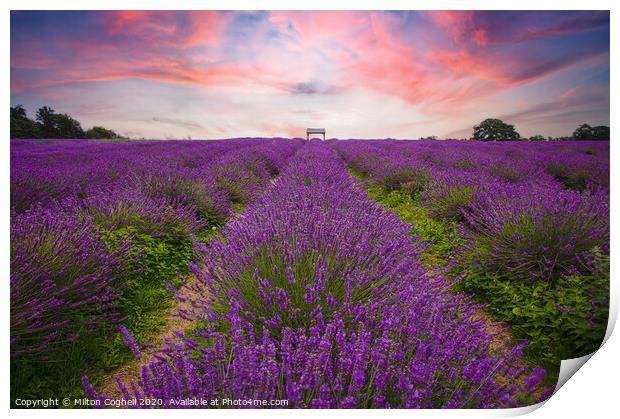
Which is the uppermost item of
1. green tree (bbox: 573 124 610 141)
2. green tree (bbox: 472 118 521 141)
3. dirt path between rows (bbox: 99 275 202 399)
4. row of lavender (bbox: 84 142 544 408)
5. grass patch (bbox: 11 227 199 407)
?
green tree (bbox: 472 118 521 141)

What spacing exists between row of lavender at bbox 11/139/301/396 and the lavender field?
16 mm

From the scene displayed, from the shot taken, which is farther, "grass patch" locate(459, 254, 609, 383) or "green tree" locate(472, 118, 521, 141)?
"green tree" locate(472, 118, 521, 141)

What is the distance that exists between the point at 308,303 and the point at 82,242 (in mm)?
1608

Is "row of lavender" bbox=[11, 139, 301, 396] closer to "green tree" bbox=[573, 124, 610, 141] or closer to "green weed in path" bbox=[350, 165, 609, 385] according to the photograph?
"green weed in path" bbox=[350, 165, 609, 385]

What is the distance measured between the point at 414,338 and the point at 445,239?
258 centimetres

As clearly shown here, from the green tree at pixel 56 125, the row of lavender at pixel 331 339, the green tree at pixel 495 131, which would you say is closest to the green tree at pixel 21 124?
the green tree at pixel 56 125

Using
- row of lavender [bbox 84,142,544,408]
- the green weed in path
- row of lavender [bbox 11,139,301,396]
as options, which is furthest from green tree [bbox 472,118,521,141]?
row of lavender [bbox 11,139,301,396]

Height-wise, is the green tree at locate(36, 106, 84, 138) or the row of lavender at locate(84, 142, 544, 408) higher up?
the green tree at locate(36, 106, 84, 138)

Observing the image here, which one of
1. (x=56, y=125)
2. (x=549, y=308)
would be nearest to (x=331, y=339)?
(x=549, y=308)

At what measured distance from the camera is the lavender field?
1.11 m

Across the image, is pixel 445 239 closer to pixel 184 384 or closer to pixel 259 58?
pixel 259 58

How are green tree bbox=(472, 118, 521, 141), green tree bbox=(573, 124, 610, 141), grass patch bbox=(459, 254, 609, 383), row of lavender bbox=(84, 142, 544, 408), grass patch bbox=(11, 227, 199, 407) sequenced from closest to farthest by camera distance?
row of lavender bbox=(84, 142, 544, 408) < grass patch bbox=(11, 227, 199, 407) < grass patch bbox=(459, 254, 609, 383) < green tree bbox=(573, 124, 610, 141) < green tree bbox=(472, 118, 521, 141)

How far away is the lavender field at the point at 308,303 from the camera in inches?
43.7
